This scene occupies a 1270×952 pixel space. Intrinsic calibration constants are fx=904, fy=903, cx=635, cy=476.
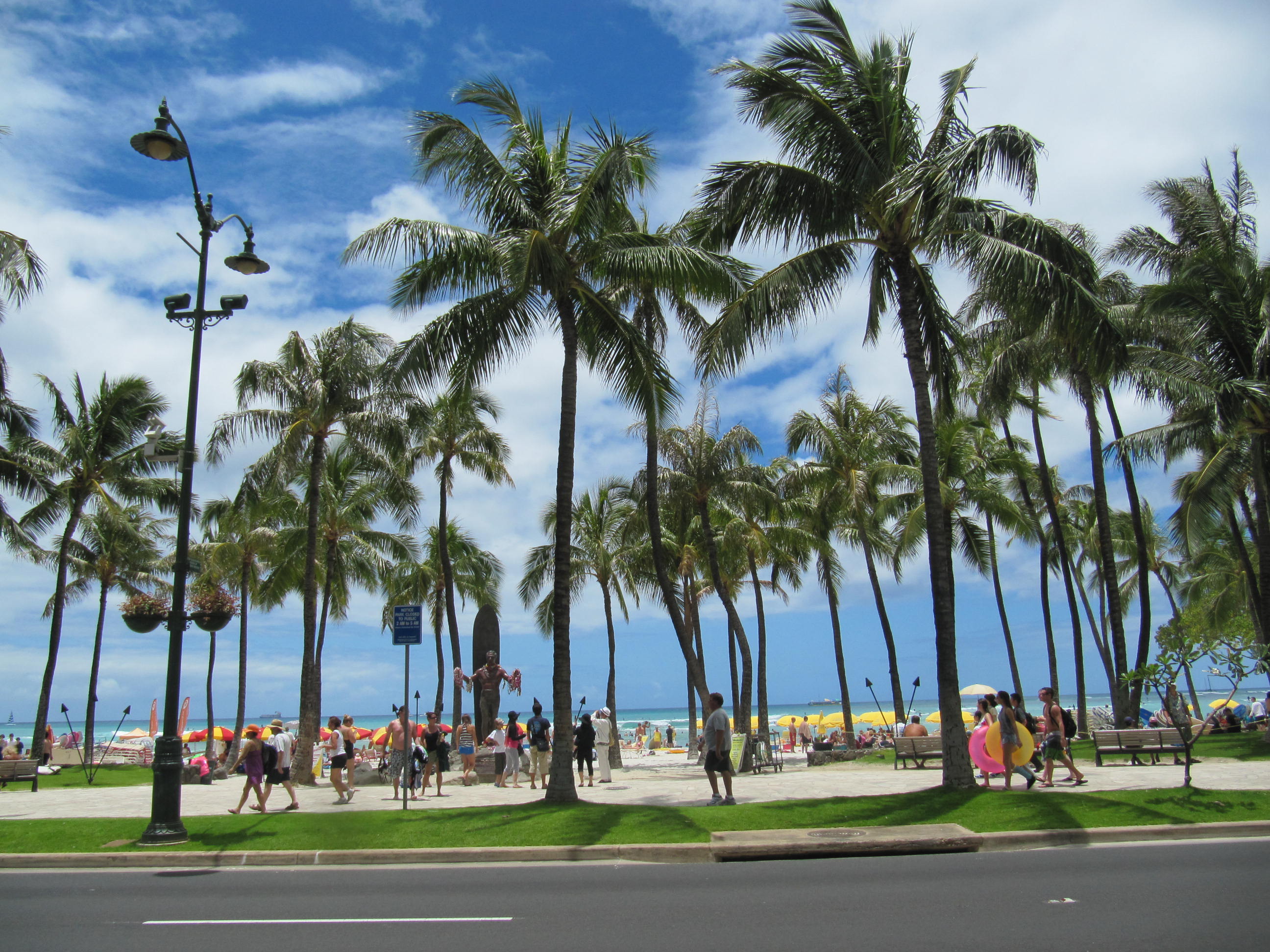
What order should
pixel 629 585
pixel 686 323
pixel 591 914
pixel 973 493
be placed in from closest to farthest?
pixel 591 914
pixel 686 323
pixel 973 493
pixel 629 585

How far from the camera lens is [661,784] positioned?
20.6 m

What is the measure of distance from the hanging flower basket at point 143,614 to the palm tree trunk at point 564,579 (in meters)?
10.4

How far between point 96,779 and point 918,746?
23.1 meters

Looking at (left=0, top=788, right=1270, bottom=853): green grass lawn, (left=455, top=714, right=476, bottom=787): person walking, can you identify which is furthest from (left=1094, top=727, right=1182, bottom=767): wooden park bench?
(left=455, top=714, right=476, bottom=787): person walking

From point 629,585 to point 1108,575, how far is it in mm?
17713

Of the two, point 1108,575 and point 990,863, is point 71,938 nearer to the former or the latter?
point 990,863

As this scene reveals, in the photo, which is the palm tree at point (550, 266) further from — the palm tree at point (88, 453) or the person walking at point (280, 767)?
the palm tree at point (88, 453)

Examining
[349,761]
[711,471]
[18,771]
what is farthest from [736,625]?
[18,771]

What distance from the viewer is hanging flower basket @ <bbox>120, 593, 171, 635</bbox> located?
2038cm

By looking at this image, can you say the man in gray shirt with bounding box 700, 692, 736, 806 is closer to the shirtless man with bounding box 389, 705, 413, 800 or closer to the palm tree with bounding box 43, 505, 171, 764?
the shirtless man with bounding box 389, 705, 413, 800

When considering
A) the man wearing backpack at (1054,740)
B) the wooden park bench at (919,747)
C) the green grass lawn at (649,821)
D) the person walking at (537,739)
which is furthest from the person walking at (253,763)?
the wooden park bench at (919,747)

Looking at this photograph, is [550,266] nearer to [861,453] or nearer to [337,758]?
[337,758]

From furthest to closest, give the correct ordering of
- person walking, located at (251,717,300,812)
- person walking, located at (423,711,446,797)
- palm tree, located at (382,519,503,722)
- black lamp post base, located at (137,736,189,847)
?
1. palm tree, located at (382,519,503,722)
2. person walking, located at (423,711,446,797)
3. person walking, located at (251,717,300,812)
4. black lamp post base, located at (137,736,189,847)

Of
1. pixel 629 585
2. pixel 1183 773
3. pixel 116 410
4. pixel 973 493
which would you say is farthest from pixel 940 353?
pixel 116 410
